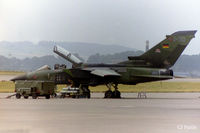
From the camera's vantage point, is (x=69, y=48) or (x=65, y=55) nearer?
(x=65, y=55)

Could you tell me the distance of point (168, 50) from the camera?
2898cm

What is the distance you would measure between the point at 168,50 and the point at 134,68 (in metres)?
2.67

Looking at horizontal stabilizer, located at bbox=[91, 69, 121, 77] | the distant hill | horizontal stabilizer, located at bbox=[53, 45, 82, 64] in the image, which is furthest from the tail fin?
the distant hill

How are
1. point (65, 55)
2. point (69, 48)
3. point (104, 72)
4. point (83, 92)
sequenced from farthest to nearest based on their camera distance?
1. point (69, 48)
2. point (65, 55)
3. point (83, 92)
4. point (104, 72)

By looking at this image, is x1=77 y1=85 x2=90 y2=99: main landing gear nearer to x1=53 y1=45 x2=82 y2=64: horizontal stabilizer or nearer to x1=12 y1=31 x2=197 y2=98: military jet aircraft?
x1=12 y1=31 x2=197 y2=98: military jet aircraft

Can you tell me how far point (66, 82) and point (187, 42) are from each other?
30.2 feet

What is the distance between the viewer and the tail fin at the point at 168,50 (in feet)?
94.9

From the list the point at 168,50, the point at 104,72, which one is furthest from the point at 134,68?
the point at 168,50

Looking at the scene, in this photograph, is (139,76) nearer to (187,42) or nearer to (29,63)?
(187,42)

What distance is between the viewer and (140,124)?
11.8 meters

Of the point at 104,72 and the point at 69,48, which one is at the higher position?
the point at 69,48

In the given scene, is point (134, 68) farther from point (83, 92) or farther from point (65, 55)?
point (65, 55)

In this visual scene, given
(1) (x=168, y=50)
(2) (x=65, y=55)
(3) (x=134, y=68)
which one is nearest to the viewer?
(1) (x=168, y=50)

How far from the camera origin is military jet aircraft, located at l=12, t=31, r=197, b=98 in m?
28.7
